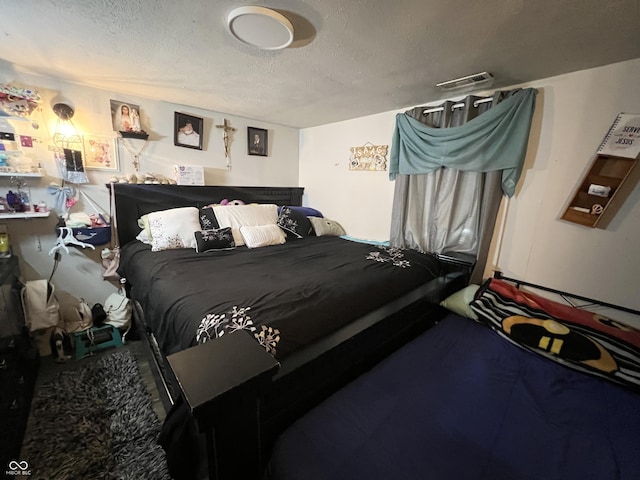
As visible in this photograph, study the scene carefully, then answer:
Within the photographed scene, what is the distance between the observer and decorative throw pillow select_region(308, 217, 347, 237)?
117 inches

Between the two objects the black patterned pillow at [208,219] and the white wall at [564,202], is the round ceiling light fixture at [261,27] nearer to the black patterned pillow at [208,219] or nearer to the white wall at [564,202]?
the black patterned pillow at [208,219]

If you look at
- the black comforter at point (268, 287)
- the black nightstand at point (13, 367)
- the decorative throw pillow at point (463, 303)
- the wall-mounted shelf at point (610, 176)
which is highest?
the wall-mounted shelf at point (610, 176)

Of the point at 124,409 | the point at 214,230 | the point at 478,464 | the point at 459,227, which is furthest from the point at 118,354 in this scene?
the point at 459,227

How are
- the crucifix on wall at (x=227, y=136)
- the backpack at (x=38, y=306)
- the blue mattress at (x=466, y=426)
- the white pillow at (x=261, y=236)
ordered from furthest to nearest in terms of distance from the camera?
the crucifix on wall at (x=227, y=136)
the white pillow at (x=261, y=236)
the backpack at (x=38, y=306)
the blue mattress at (x=466, y=426)

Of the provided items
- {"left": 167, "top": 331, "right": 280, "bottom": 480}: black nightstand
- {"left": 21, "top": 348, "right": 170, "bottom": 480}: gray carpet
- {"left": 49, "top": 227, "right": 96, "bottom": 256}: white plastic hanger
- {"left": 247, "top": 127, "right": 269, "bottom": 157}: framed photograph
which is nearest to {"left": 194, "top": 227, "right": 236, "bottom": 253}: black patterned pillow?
{"left": 49, "top": 227, "right": 96, "bottom": 256}: white plastic hanger

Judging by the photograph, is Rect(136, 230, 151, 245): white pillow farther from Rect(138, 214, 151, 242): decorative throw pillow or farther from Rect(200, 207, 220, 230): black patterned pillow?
Rect(200, 207, 220, 230): black patterned pillow

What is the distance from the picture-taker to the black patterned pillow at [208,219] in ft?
7.72

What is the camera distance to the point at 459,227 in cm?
224

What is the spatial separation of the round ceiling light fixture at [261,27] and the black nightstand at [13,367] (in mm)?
1875

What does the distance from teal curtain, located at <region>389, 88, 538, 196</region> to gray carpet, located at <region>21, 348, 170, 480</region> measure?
2686mm

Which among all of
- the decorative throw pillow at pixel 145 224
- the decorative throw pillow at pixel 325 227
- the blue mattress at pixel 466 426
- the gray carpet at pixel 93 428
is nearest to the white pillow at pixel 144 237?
the decorative throw pillow at pixel 145 224

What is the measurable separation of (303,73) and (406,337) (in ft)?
6.29

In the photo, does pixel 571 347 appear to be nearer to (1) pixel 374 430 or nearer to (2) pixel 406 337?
(2) pixel 406 337

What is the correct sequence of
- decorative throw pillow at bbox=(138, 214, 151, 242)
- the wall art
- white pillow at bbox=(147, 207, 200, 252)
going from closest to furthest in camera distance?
white pillow at bbox=(147, 207, 200, 252), decorative throw pillow at bbox=(138, 214, 151, 242), the wall art
